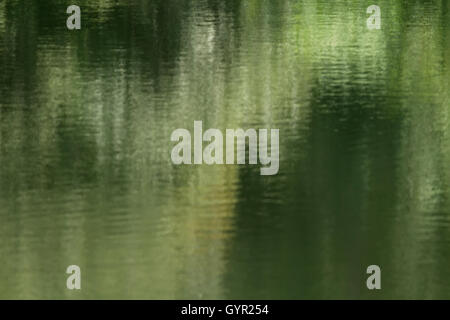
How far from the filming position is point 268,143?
19344mm

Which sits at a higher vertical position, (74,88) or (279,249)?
(74,88)

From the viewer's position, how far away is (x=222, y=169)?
18125mm

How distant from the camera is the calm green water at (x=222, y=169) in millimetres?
14344

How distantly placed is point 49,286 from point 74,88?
9.83 metres

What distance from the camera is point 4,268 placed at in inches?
568

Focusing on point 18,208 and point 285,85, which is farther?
point 285,85

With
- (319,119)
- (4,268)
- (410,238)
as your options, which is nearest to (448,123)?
(319,119)

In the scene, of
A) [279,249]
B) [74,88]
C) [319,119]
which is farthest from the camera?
[74,88]

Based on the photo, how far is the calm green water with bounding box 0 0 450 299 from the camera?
565 inches

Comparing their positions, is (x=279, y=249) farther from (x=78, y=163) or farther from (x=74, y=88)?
(x=74, y=88)

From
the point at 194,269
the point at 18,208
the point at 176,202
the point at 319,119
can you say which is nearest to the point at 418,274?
the point at 194,269

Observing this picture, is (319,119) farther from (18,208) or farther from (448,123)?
(18,208)

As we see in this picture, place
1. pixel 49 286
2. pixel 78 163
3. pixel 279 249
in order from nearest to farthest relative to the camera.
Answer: pixel 49 286 → pixel 279 249 → pixel 78 163

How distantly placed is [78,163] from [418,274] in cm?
569
